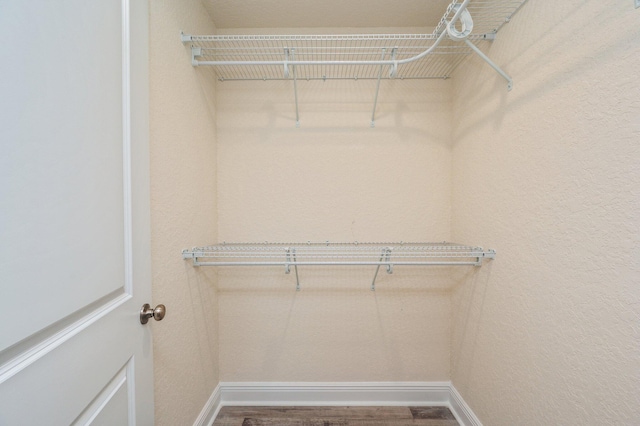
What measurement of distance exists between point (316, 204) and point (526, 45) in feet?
3.62

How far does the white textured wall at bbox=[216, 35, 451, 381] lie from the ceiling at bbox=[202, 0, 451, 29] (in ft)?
1.07

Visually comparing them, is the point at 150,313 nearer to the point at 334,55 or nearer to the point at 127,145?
the point at 127,145

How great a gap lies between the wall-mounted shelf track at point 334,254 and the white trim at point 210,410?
75cm

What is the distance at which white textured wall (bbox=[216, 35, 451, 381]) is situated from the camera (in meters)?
1.37

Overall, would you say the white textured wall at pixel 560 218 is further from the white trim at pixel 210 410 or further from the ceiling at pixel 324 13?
the white trim at pixel 210 410

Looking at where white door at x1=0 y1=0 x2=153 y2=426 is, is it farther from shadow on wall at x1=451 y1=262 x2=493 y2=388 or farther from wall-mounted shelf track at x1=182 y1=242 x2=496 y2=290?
shadow on wall at x1=451 y1=262 x2=493 y2=388

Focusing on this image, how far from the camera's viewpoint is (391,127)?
1380mm

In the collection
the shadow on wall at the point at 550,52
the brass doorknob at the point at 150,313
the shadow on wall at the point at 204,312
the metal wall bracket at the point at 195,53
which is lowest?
the shadow on wall at the point at 204,312

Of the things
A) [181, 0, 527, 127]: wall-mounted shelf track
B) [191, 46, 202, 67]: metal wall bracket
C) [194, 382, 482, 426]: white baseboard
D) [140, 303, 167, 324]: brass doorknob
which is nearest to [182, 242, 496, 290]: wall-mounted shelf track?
[140, 303, 167, 324]: brass doorknob

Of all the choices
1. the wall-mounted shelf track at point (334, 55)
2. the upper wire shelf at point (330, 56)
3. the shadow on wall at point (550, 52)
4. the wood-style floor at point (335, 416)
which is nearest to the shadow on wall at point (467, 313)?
the wood-style floor at point (335, 416)

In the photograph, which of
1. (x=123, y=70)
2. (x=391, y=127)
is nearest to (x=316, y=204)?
(x=391, y=127)

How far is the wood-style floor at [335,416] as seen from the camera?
127 cm

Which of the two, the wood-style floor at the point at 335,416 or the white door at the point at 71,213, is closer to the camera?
the white door at the point at 71,213

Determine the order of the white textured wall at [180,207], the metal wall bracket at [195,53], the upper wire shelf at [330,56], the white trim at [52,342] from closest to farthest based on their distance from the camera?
1. the white trim at [52,342]
2. the white textured wall at [180,207]
3. the metal wall bracket at [195,53]
4. the upper wire shelf at [330,56]
